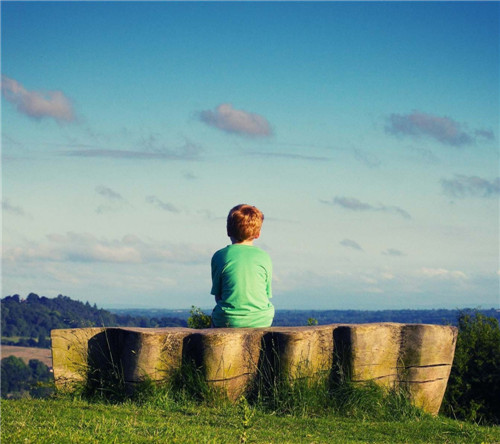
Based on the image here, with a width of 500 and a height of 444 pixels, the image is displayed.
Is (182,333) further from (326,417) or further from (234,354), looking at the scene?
(326,417)

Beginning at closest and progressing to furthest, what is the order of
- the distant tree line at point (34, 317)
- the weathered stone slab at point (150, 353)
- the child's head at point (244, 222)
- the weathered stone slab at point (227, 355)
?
the weathered stone slab at point (227, 355) → the weathered stone slab at point (150, 353) → the child's head at point (244, 222) → the distant tree line at point (34, 317)

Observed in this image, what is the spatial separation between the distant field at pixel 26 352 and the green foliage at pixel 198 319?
103 m

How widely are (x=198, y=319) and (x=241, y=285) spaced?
3.34 meters

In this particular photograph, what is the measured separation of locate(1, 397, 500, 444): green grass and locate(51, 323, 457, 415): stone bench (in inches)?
17.8

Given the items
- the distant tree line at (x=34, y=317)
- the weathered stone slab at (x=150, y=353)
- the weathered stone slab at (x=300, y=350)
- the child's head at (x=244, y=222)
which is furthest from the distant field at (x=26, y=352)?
the weathered stone slab at (x=300, y=350)

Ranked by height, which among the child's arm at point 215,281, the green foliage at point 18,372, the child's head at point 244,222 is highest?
the child's head at point 244,222

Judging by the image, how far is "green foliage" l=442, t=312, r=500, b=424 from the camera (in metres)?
15.6

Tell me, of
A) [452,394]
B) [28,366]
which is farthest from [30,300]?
[452,394]

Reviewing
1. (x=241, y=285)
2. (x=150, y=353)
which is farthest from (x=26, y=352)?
(x=241, y=285)

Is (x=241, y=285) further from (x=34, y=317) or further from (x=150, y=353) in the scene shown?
(x=34, y=317)

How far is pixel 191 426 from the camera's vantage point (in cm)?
746

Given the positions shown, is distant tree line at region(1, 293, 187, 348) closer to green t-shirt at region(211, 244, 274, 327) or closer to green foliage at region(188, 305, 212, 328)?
green foliage at region(188, 305, 212, 328)

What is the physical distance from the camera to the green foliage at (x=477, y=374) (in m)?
15.6

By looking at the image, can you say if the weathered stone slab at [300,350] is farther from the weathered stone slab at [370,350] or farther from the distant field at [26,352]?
the distant field at [26,352]
